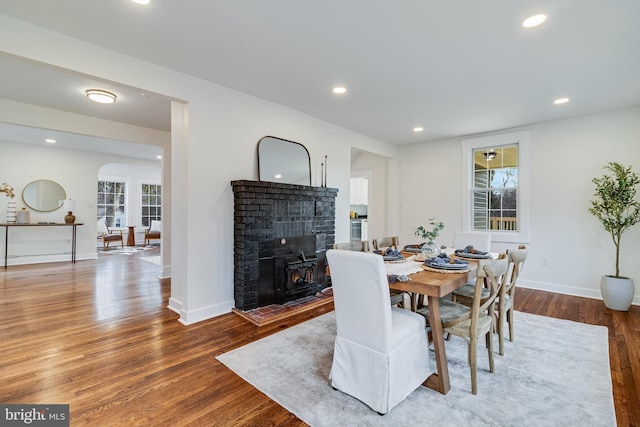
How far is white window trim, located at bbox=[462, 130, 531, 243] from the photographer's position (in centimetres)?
464

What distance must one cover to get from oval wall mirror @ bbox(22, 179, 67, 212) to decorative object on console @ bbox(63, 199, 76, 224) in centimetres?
20

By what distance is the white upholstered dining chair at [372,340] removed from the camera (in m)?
1.70

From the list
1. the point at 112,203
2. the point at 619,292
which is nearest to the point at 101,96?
the point at 619,292

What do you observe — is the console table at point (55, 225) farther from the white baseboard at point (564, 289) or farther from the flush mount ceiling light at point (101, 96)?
the white baseboard at point (564, 289)

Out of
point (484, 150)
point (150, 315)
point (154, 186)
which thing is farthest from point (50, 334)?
point (154, 186)

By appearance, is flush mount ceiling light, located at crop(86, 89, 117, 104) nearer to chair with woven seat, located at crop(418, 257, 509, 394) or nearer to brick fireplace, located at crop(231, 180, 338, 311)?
brick fireplace, located at crop(231, 180, 338, 311)

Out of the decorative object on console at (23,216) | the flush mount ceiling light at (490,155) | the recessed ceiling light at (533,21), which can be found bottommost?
the decorative object on console at (23,216)

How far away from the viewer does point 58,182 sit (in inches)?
261

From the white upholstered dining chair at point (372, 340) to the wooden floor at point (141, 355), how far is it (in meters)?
0.46

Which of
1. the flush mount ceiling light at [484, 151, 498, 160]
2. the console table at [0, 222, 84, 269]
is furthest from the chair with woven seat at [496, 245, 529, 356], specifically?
the console table at [0, 222, 84, 269]

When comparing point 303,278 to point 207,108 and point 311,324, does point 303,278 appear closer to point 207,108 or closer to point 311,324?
point 311,324

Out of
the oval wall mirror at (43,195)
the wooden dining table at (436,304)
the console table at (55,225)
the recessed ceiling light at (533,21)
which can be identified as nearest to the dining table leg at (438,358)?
the wooden dining table at (436,304)

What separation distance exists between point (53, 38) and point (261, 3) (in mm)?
1771

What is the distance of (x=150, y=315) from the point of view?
10.7ft
